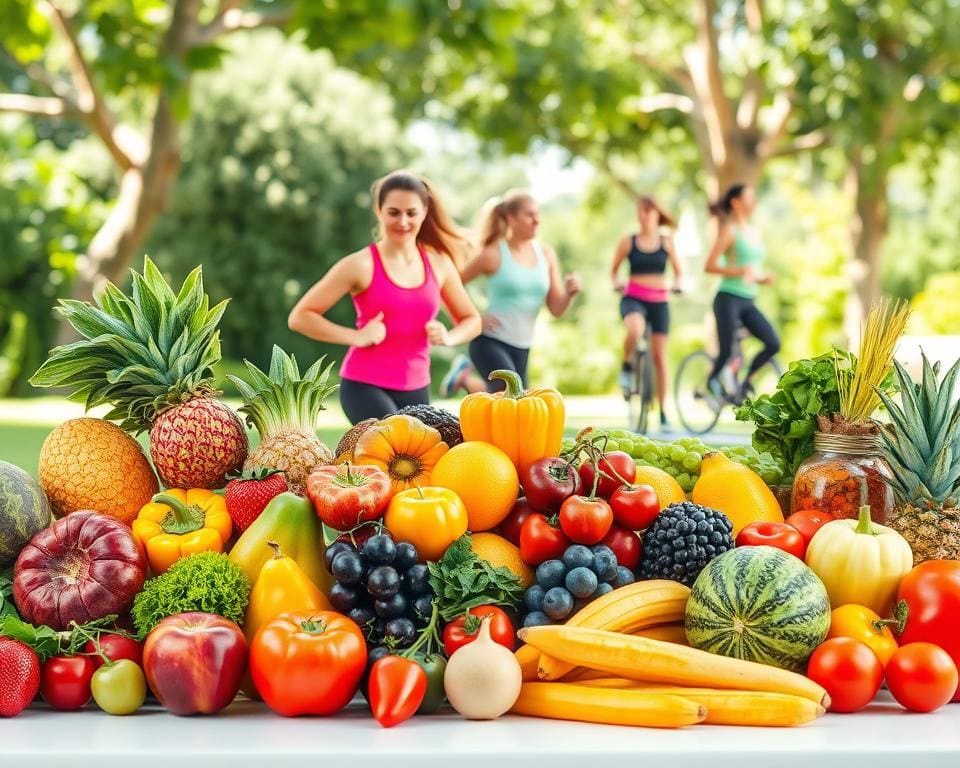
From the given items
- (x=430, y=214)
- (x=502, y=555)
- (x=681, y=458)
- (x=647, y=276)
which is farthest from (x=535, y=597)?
(x=647, y=276)

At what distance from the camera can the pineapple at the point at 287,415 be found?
2.84m

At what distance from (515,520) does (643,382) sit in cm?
982

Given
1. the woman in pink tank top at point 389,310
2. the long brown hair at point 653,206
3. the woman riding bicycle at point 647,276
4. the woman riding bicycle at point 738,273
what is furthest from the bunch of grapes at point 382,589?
the woman riding bicycle at point 738,273

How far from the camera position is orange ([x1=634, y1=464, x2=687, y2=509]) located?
→ 289cm

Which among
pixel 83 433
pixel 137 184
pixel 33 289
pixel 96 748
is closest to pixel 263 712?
pixel 96 748

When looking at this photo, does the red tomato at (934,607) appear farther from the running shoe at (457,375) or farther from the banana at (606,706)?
the running shoe at (457,375)

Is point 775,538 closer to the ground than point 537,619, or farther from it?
farther from it

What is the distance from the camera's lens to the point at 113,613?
8.07ft

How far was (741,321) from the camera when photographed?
476 inches

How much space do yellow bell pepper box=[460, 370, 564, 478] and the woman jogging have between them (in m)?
4.92

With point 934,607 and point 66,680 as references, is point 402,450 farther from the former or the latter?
point 934,607

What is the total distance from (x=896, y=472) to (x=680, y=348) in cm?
2524

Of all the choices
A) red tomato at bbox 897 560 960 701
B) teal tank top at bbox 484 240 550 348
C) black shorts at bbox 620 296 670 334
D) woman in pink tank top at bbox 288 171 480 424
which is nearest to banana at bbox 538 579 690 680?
red tomato at bbox 897 560 960 701

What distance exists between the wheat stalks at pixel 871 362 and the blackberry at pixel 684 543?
61 centimetres
